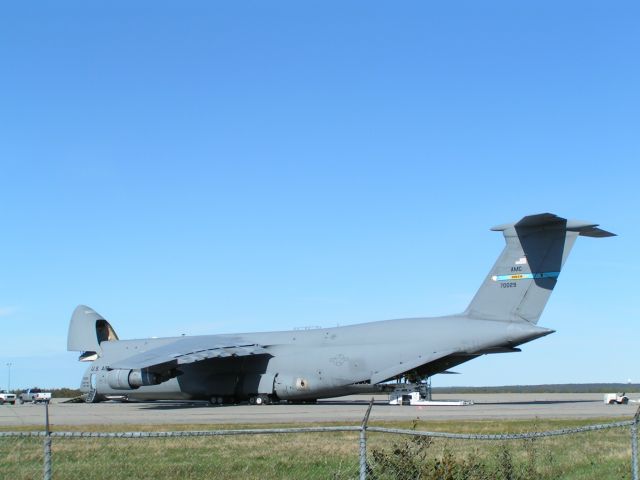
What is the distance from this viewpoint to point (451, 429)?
19750 millimetres

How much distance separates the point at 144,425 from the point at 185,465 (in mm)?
11375

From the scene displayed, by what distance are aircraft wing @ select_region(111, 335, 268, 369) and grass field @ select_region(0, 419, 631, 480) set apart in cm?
1849

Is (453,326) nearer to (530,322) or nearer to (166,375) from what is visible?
(530,322)

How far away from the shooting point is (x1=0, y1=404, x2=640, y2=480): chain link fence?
33.8 ft

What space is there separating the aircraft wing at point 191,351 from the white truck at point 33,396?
19.5m

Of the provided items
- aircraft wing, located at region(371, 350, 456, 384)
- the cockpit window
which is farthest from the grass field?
the cockpit window

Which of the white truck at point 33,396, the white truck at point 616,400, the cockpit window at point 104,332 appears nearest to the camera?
the white truck at point 616,400

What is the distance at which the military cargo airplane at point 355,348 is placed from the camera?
33.8 m

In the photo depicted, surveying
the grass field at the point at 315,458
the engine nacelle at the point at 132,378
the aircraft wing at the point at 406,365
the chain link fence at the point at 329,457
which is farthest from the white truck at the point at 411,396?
the chain link fence at the point at 329,457

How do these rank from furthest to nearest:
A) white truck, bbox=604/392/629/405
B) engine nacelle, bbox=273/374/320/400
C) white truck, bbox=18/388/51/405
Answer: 1. white truck, bbox=18/388/51/405
2. white truck, bbox=604/392/629/405
3. engine nacelle, bbox=273/374/320/400

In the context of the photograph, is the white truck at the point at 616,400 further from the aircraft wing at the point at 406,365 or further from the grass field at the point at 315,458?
the grass field at the point at 315,458

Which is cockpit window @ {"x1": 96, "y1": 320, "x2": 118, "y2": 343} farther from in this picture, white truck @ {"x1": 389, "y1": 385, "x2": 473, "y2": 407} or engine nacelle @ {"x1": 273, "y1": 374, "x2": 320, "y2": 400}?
white truck @ {"x1": 389, "y1": 385, "x2": 473, "y2": 407}

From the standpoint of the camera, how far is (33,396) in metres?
66.1

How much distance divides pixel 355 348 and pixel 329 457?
24196 millimetres
